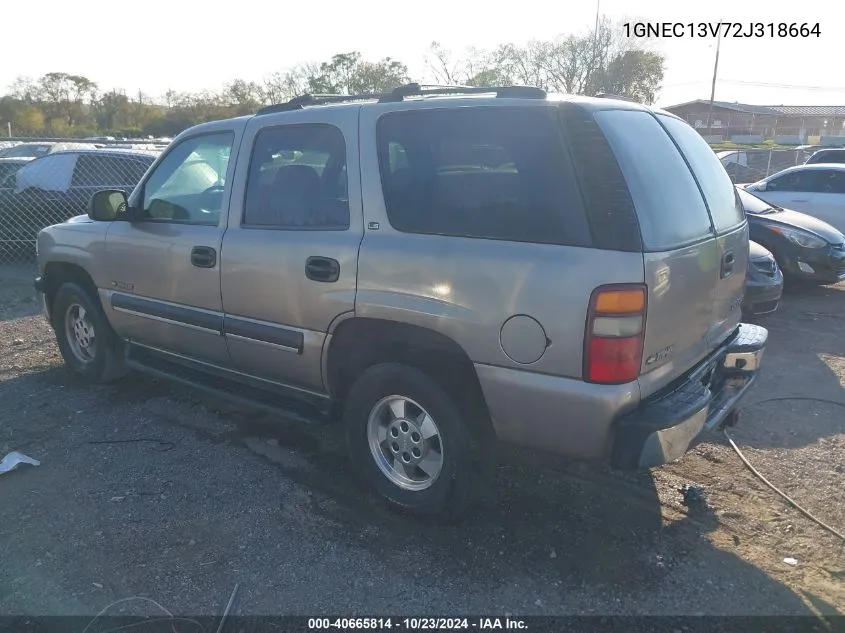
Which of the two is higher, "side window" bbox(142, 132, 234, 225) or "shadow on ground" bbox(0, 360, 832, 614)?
"side window" bbox(142, 132, 234, 225)

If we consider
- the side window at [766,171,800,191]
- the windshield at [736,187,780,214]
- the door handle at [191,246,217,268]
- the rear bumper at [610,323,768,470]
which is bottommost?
the rear bumper at [610,323,768,470]

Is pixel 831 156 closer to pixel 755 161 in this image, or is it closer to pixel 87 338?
pixel 755 161

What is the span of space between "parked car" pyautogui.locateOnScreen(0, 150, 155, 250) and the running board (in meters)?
6.17

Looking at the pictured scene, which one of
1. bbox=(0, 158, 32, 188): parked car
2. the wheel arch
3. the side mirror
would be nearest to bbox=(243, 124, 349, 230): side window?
the wheel arch

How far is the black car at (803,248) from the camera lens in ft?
26.1

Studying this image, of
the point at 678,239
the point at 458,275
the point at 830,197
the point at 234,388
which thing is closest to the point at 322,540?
the point at 234,388

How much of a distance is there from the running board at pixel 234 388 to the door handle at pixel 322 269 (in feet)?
2.46

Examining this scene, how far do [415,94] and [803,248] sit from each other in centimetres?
647

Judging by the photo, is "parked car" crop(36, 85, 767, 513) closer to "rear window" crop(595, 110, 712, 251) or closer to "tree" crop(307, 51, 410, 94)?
"rear window" crop(595, 110, 712, 251)

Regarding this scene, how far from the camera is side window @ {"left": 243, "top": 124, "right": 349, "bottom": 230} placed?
11.4 feet

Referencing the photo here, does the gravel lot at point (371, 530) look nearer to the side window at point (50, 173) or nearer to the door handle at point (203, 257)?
the door handle at point (203, 257)

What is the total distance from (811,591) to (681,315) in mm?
1305

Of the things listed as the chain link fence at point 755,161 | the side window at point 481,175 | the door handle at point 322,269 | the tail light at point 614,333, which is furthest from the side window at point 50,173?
the chain link fence at point 755,161

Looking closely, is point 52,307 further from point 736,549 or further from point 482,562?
point 736,549
